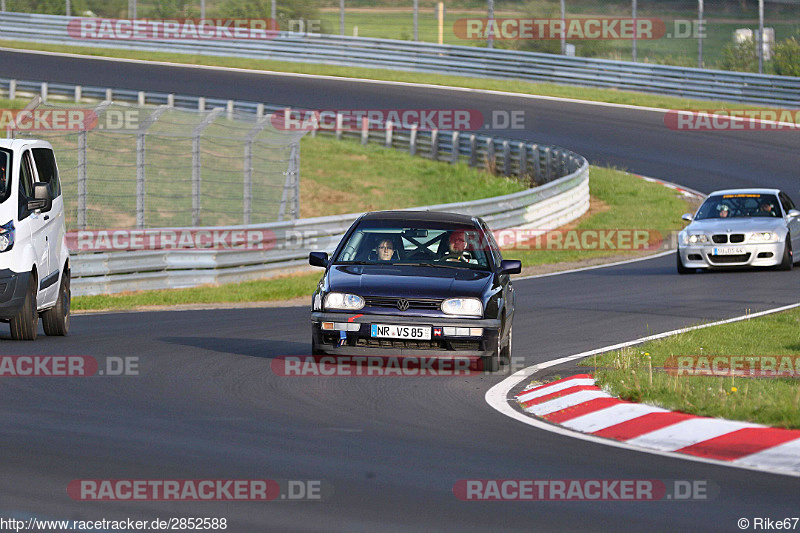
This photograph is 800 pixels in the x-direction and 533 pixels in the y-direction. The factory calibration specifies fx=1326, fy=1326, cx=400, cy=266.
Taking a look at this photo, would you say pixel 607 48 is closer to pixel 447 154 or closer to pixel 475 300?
pixel 447 154

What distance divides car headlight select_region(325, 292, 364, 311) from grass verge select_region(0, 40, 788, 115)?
111 ft

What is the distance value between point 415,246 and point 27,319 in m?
3.82

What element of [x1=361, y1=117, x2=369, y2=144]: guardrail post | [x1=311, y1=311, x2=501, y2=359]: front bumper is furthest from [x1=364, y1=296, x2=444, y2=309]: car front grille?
[x1=361, y1=117, x2=369, y2=144]: guardrail post

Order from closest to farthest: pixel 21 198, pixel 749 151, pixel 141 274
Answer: pixel 21 198 → pixel 141 274 → pixel 749 151

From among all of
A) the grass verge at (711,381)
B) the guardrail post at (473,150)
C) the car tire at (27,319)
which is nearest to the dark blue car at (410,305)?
the grass verge at (711,381)

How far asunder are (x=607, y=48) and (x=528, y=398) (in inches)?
1988

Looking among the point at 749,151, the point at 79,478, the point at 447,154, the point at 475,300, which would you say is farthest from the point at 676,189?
the point at 79,478

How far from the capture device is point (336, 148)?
133 ft

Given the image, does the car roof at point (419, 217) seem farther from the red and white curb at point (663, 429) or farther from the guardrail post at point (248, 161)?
the guardrail post at point (248, 161)

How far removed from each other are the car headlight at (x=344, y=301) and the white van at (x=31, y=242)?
3.11 m

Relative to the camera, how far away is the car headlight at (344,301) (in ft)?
36.9

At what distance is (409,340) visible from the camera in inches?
439

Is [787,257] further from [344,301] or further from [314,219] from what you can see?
[344,301]

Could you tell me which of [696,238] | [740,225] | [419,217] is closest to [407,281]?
[419,217]
